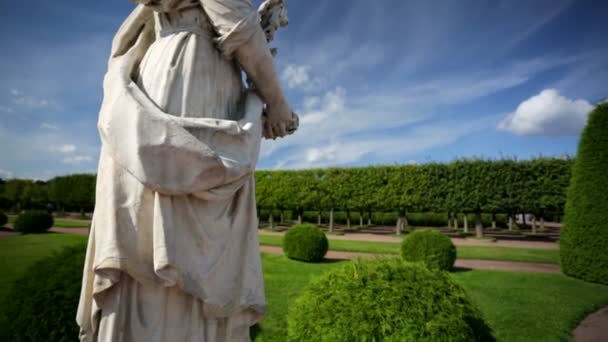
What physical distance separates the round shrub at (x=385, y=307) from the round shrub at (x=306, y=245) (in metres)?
9.72

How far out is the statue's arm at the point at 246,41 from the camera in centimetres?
154

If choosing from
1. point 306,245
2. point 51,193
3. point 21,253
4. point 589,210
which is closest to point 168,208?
point 306,245

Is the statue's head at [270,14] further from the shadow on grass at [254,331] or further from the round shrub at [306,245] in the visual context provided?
the round shrub at [306,245]

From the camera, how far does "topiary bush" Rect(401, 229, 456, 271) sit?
1144cm

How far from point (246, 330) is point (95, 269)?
694 mm

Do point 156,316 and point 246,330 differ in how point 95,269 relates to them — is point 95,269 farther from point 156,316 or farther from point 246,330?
point 246,330

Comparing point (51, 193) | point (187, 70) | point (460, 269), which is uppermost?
point (51, 193)

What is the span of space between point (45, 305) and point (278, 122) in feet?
9.70

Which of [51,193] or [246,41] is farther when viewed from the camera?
[51,193]

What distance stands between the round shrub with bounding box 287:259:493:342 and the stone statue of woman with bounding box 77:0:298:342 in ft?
6.06

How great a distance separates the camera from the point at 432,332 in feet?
10.0

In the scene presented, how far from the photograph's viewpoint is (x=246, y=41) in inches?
62.4

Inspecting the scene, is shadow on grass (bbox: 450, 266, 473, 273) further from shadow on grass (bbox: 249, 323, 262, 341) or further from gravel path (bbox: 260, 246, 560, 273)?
shadow on grass (bbox: 249, 323, 262, 341)

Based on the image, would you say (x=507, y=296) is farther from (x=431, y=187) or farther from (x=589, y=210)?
(x=431, y=187)
